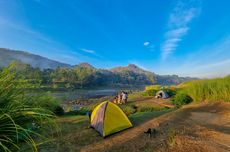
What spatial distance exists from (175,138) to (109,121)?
2.45 metres

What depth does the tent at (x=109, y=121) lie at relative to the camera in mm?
6316

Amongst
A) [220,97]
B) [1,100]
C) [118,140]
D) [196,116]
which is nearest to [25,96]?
[1,100]

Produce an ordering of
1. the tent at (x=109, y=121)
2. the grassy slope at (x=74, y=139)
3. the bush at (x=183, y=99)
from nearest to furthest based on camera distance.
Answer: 1. the grassy slope at (x=74, y=139)
2. the tent at (x=109, y=121)
3. the bush at (x=183, y=99)

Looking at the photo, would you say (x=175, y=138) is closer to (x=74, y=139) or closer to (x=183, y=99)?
(x=74, y=139)

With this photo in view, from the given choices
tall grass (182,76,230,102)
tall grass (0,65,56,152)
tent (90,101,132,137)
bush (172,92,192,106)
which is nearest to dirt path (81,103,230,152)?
tent (90,101,132,137)

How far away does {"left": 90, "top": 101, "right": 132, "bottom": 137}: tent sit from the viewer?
6316 millimetres

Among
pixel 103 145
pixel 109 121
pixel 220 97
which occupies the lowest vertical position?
pixel 103 145

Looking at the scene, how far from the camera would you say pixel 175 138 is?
17.7ft

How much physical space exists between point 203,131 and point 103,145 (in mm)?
3591

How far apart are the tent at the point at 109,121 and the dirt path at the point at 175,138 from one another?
0.93ft

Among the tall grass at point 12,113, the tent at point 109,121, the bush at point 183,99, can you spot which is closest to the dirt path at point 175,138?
the tent at point 109,121

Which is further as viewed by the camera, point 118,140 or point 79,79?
point 79,79

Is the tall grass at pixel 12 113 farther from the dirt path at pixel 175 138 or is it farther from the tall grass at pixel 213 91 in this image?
the tall grass at pixel 213 91

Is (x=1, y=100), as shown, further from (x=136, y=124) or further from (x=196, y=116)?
(x=196, y=116)
